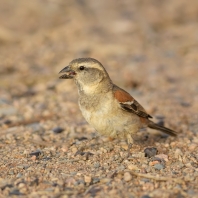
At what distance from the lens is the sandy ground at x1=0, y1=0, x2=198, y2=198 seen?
16.8ft

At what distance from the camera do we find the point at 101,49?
1230 centimetres

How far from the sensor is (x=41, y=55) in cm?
1224

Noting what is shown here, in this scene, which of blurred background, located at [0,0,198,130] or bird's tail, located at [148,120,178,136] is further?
blurred background, located at [0,0,198,130]

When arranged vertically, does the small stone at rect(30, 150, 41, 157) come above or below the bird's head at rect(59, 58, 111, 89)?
below

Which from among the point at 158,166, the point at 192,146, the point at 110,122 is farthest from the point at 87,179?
the point at 192,146

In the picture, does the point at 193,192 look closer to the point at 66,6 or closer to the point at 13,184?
the point at 13,184

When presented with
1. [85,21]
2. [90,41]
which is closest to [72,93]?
[90,41]

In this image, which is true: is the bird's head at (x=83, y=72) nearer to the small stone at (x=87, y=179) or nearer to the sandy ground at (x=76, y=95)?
the sandy ground at (x=76, y=95)

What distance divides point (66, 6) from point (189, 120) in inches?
344

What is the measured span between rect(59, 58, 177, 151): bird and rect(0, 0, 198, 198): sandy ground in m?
0.35

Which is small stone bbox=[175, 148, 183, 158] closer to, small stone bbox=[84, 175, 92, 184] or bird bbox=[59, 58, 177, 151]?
bird bbox=[59, 58, 177, 151]

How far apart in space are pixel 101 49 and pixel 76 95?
3.37 m

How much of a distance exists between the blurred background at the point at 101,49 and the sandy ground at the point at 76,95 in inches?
1.1

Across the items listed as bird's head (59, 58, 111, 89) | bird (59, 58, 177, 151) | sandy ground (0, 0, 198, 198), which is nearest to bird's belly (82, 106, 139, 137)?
bird (59, 58, 177, 151)
